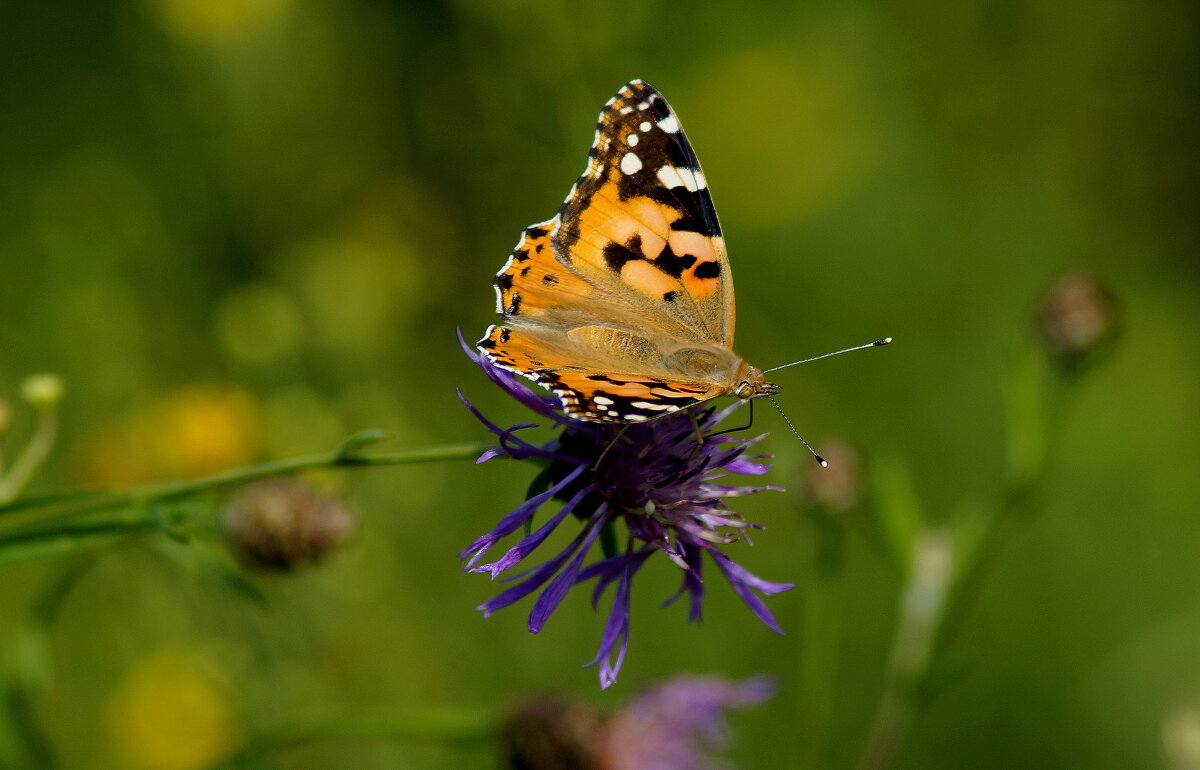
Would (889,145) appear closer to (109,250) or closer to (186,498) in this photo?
(109,250)

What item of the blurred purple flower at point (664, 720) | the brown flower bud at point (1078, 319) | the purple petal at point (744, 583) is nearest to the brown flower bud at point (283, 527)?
the blurred purple flower at point (664, 720)

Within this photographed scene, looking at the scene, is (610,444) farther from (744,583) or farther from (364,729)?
(364,729)

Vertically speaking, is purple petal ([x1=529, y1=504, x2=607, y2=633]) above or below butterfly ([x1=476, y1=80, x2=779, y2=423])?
below

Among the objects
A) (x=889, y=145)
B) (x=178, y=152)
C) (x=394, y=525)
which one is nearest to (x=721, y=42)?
(x=889, y=145)

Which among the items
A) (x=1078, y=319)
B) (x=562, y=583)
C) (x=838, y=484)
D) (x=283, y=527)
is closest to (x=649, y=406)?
(x=562, y=583)

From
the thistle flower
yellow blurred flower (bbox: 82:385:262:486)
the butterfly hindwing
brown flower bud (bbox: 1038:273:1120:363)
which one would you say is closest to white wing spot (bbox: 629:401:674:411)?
the butterfly hindwing

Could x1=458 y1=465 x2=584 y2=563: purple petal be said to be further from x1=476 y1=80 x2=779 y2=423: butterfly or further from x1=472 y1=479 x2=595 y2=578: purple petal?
x1=476 y1=80 x2=779 y2=423: butterfly
